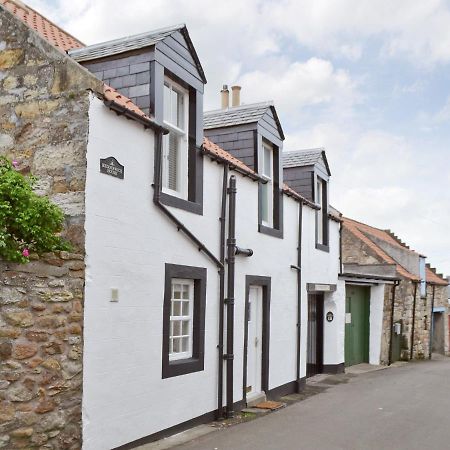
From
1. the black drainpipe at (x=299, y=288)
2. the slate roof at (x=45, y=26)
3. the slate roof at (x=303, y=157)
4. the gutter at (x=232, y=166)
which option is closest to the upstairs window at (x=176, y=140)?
the gutter at (x=232, y=166)

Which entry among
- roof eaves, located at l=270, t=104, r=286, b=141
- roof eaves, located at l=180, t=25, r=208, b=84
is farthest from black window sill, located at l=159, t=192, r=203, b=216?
roof eaves, located at l=270, t=104, r=286, b=141

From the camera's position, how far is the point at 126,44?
9070mm

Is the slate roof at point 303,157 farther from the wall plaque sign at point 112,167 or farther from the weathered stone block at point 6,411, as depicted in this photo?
the weathered stone block at point 6,411

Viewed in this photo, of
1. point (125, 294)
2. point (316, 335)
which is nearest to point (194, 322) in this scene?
point (125, 294)

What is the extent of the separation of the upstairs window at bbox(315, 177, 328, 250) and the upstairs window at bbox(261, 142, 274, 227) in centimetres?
297

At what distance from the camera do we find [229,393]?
34.0ft

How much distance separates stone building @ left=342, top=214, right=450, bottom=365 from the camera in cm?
2003

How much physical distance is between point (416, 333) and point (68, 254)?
20.4 metres

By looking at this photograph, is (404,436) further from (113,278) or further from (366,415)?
(113,278)

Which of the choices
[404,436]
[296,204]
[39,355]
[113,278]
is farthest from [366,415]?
[39,355]

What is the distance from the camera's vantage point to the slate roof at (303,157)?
1597 cm

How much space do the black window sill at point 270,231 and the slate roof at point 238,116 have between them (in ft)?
7.18

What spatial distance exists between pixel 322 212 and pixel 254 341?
17.6ft

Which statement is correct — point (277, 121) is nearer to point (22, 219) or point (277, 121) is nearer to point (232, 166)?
point (232, 166)
